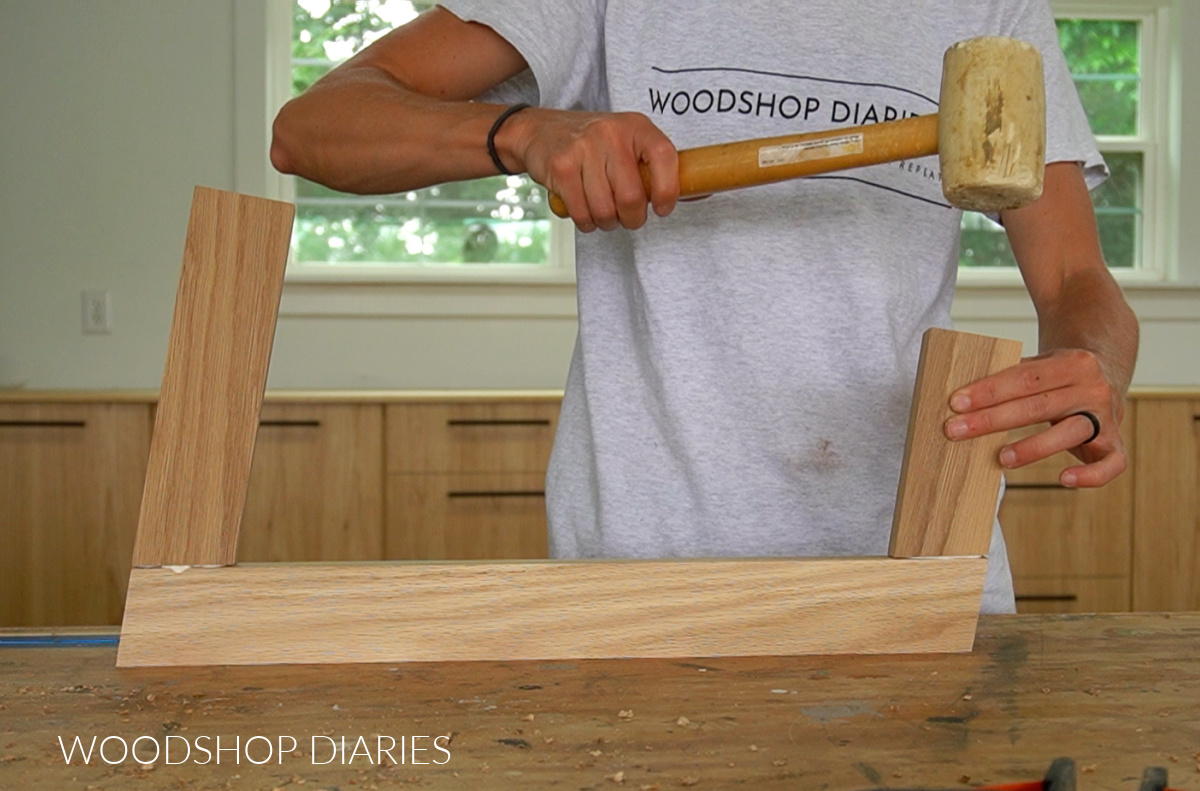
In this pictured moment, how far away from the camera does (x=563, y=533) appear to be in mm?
1233

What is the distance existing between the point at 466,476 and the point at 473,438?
0.36ft

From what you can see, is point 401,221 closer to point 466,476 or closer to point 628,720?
point 466,476

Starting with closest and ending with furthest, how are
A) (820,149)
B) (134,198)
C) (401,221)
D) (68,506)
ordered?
(820,149) → (68,506) → (134,198) → (401,221)

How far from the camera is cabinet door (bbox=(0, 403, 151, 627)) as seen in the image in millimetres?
3047

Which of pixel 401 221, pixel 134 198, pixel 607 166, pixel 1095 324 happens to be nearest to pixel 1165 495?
pixel 1095 324

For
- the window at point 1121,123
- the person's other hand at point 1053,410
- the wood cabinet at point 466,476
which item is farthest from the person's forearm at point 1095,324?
the window at point 1121,123

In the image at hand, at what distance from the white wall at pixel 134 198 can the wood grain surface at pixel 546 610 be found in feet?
8.93

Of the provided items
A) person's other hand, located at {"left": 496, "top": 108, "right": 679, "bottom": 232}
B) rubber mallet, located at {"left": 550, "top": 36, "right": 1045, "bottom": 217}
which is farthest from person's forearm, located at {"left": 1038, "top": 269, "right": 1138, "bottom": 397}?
person's other hand, located at {"left": 496, "top": 108, "right": 679, "bottom": 232}

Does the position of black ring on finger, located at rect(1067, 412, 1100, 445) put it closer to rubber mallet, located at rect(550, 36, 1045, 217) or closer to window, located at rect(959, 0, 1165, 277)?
rubber mallet, located at rect(550, 36, 1045, 217)

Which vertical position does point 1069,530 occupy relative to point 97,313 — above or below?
below

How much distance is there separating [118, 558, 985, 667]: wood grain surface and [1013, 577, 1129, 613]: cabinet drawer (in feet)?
8.21

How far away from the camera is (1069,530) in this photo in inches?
128

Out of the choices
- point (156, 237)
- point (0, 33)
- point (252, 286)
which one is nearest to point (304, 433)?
point (156, 237)

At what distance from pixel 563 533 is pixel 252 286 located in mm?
472
